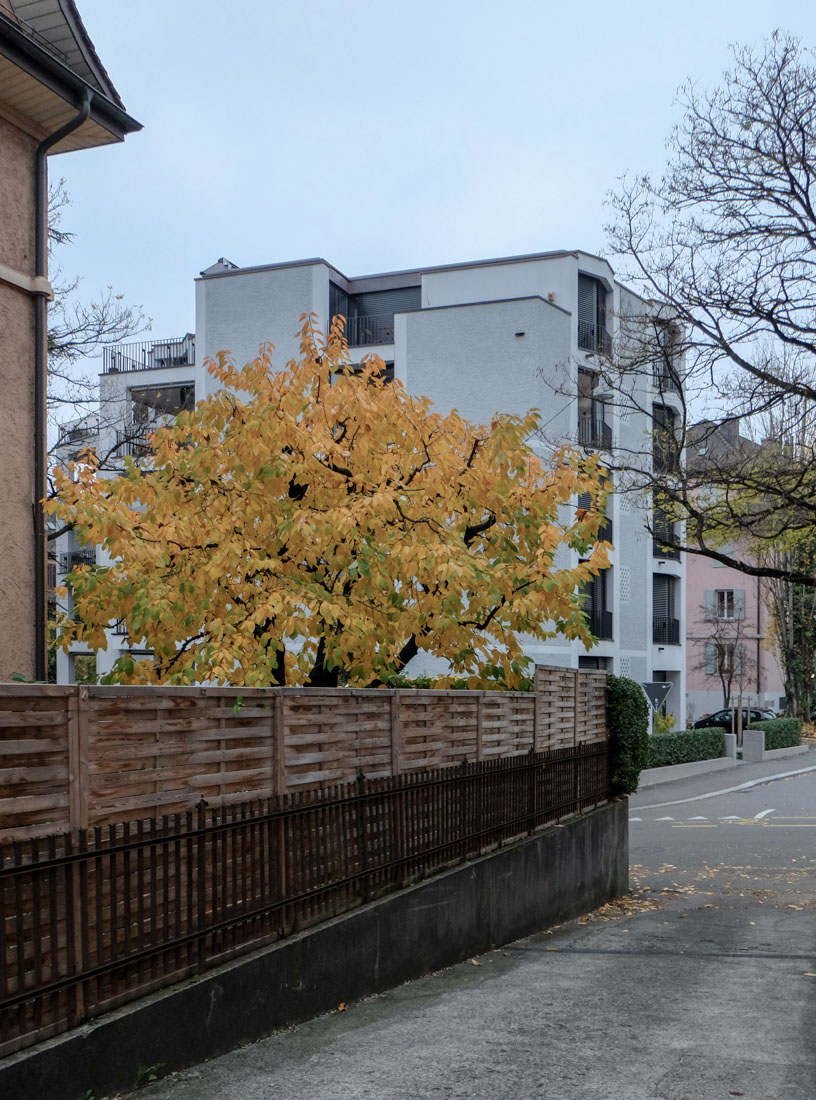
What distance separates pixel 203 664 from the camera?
1227cm

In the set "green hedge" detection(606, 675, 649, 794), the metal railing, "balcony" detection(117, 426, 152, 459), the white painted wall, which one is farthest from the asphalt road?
the white painted wall

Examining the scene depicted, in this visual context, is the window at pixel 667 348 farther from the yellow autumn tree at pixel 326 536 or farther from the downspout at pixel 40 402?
the downspout at pixel 40 402

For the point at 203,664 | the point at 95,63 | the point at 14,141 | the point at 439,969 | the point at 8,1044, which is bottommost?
the point at 439,969

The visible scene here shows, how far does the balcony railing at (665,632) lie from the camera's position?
4825 centimetres

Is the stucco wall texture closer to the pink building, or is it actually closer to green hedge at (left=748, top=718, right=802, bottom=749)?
green hedge at (left=748, top=718, right=802, bottom=749)

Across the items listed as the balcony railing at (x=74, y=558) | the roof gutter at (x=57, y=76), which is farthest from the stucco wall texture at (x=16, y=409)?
the balcony railing at (x=74, y=558)

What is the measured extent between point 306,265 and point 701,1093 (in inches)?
1516

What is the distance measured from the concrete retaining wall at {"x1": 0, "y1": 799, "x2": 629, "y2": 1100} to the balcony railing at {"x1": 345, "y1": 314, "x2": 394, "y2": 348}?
31435 millimetres

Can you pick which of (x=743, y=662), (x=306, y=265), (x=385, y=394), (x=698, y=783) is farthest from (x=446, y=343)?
(x=743, y=662)

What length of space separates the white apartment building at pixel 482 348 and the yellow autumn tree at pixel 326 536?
2419 cm

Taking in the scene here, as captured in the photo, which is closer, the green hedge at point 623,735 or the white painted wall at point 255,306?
the green hedge at point 623,735

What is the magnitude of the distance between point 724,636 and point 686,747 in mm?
29478

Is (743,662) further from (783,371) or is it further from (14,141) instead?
(14,141)

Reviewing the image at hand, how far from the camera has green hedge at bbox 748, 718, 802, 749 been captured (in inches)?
1812
